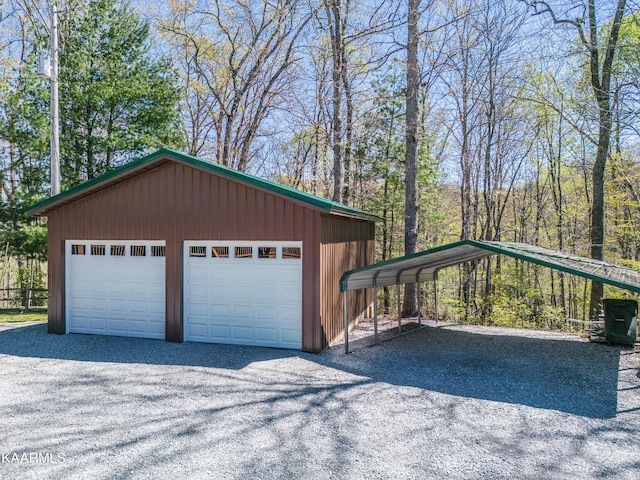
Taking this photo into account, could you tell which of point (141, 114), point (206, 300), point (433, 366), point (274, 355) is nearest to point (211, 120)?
point (141, 114)

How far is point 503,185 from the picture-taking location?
1602 centimetres

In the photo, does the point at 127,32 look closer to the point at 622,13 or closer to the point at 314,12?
the point at 314,12

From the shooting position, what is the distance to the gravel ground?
3.46 metres

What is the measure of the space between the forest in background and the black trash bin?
11.8ft

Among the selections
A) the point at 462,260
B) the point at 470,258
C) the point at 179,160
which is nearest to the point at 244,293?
the point at 179,160

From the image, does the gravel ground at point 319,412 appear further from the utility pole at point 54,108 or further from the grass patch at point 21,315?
A: the utility pole at point 54,108

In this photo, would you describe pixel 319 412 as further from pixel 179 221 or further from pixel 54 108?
pixel 54 108

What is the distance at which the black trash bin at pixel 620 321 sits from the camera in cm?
721

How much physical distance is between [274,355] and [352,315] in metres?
2.76

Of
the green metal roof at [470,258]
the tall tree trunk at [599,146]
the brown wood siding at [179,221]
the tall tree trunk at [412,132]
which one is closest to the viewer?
the green metal roof at [470,258]

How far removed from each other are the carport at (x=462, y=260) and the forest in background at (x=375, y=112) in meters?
2.13

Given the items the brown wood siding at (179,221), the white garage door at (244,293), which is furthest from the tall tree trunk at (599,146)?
the white garage door at (244,293)

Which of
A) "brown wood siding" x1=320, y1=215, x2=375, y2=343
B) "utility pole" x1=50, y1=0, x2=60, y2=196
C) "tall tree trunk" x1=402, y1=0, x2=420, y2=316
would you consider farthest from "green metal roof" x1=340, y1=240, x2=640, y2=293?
"utility pole" x1=50, y1=0, x2=60, y2=196

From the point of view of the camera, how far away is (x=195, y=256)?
7.66 meters
